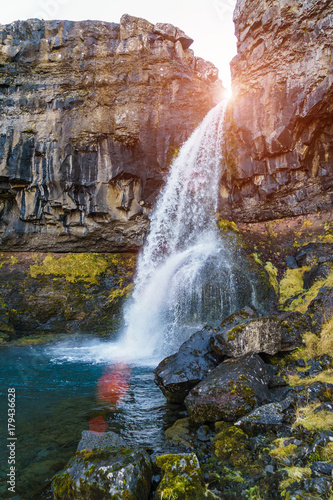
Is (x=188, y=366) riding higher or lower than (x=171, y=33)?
lower

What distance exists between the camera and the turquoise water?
217 inches

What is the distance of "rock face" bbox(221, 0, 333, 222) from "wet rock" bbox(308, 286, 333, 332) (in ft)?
32.5

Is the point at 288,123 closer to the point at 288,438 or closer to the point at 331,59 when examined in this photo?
the point at 331,59

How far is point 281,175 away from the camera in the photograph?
61.0ft

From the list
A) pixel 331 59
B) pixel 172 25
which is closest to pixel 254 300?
pixel 331 59

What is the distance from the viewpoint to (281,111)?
17172 millimetres

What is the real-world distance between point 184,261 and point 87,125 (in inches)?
496

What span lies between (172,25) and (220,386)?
88.2ft

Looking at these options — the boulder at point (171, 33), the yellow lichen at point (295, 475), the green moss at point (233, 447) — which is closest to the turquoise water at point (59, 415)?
the green moss at point (233, 447)

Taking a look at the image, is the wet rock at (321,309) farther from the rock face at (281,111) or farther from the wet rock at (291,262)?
the rock face at (281,111)

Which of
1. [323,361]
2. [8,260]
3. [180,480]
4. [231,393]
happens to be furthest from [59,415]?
[8,260]

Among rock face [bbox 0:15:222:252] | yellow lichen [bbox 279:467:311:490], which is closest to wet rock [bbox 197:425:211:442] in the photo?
yellow lichen [bbox 279:467:311:490]

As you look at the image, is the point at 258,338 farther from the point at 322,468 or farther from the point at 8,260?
the point at 8,260

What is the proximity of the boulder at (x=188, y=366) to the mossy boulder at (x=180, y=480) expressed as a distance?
344 centimetres
